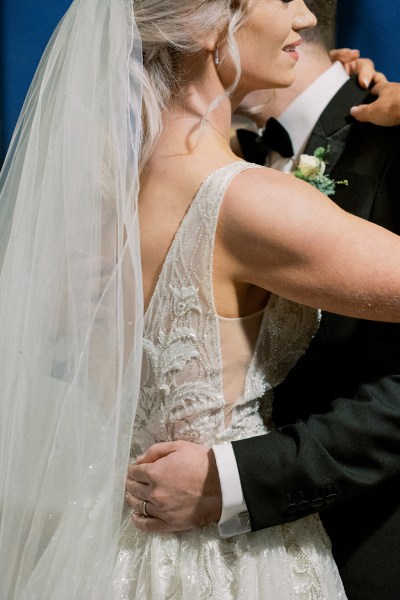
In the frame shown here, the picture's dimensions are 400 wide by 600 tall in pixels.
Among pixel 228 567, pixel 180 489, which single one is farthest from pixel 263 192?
pixel 228 567

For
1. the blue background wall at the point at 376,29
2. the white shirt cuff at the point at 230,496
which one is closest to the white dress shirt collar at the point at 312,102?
the blue background wall at the point at 376,29

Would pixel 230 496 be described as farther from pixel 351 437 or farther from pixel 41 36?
pixel 41 36

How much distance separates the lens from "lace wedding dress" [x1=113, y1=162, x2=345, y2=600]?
1.10 m

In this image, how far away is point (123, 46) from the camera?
1.11 metres

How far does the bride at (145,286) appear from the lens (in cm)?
105

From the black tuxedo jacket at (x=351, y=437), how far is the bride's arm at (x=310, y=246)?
0.16 meters

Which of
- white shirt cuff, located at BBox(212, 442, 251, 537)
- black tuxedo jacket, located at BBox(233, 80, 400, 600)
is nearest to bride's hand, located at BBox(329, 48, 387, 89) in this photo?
black tuxedo jacket, located at BBox(233, 80, 400, 600)

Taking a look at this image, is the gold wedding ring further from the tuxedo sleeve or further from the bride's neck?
the bride's neck

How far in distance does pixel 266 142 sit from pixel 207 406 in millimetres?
732

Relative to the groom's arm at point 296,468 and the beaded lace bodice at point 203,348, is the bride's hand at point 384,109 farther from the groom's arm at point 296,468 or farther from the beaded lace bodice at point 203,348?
the groom's arm at point 296,468

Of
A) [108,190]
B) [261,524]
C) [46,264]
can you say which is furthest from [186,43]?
[261,524]

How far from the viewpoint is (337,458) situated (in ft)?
3.63

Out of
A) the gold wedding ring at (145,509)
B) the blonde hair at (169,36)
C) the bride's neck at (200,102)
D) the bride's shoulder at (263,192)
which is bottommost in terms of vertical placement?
the gold wedding ring at (145,509)

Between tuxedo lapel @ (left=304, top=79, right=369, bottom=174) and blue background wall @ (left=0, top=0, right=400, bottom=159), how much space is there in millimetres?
408
